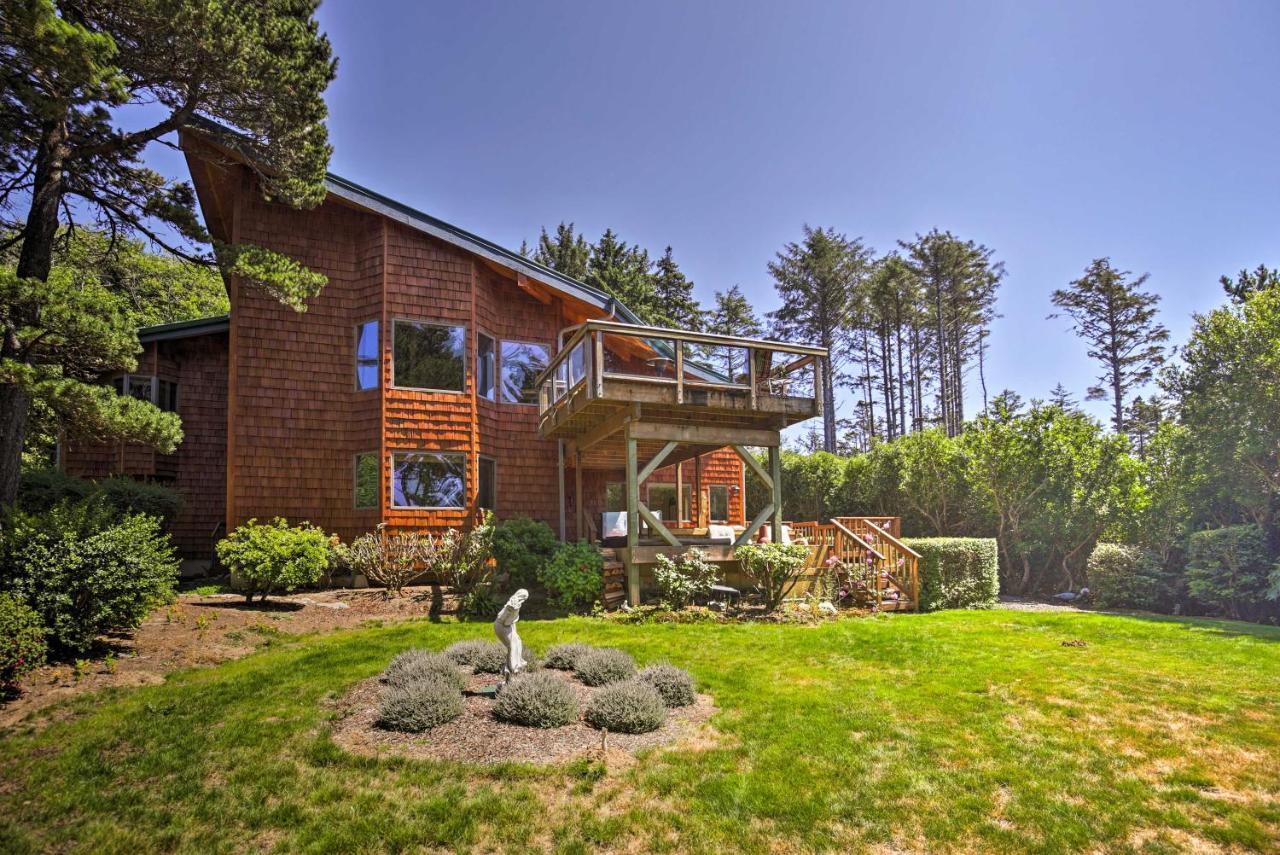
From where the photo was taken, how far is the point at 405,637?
803 centimetres

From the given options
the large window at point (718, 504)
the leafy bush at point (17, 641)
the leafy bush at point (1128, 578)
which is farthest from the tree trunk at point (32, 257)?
the leafy bush at point (1128, 578)

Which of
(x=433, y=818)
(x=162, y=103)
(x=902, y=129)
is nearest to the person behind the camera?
(x=433, y=818)

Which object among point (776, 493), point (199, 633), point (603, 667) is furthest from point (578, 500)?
point (603, 667)

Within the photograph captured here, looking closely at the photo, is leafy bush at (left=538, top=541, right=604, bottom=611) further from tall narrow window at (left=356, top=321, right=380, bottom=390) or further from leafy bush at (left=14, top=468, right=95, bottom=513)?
leafy bush at (left=14, top=468, right=95, bottom=513)

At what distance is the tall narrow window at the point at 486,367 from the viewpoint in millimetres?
14130

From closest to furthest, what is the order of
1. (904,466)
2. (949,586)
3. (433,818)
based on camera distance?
(433,818) < (949,586) < (904,466)

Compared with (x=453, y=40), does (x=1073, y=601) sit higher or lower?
lower

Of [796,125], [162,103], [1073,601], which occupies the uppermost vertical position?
[796,125]

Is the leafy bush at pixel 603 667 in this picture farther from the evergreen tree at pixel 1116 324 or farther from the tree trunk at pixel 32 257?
the evergreen tree at pixel 1116 324

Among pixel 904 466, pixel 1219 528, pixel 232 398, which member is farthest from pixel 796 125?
pixel 232 398

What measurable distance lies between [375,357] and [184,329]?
16.6 feet

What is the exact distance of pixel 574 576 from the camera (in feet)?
32.9

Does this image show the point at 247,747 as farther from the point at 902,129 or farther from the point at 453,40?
the point at 902,129

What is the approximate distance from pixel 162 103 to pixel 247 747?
9864mm
